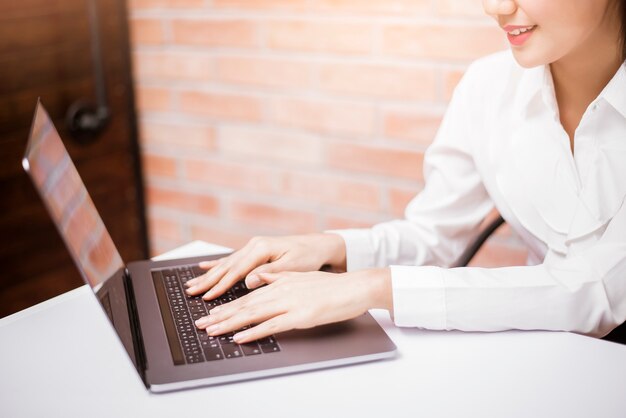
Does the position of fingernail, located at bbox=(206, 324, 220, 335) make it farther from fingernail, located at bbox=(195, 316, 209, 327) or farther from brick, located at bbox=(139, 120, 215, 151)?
brick, located at bbox=(139, 120, 215, 151)

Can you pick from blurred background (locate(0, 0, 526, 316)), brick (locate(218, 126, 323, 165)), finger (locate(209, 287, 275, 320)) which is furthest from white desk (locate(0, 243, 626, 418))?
→ brick (locate(218, 126, 323, 165))

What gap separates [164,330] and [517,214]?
2.20ft

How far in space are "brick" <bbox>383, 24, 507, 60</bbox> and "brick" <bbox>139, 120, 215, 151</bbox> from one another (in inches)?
26.9

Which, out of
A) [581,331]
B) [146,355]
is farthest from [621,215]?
[146,355]

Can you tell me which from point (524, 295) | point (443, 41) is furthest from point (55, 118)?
point (524, 295)

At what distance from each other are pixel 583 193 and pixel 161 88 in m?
1.49

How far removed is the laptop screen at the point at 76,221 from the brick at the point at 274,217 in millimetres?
1077

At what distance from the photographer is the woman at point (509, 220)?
0.99 m

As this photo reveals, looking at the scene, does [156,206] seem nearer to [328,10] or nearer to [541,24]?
[328,10]

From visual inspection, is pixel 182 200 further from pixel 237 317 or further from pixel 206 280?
pixel 237 317

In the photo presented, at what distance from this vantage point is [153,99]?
230 centimetres

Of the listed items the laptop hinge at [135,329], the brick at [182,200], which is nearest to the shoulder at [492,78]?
the laptop hinge at [135,329]

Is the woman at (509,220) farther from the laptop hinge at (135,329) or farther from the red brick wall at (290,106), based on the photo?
the red brick wall at (290,106)

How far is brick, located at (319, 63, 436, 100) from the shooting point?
1798mm
